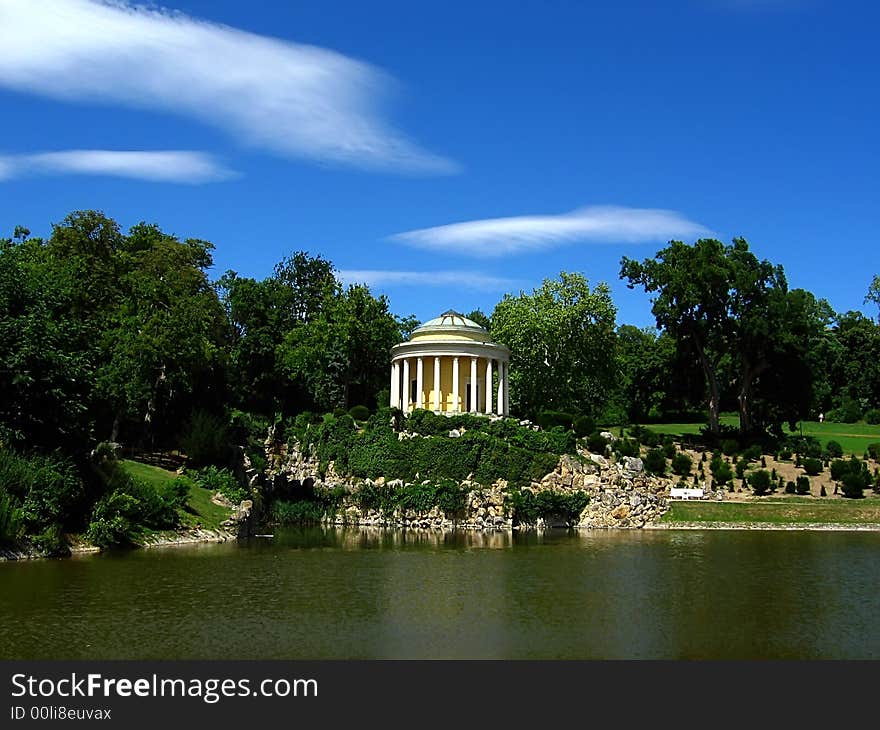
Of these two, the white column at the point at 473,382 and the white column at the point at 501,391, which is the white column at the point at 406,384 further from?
the white column at the point at 501,391

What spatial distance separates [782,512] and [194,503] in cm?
2799

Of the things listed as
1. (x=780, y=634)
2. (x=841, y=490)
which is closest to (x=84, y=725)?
(x=780, y=634)

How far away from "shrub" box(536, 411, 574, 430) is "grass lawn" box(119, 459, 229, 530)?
21221 mm

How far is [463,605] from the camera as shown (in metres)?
22.2

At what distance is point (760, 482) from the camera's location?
164 feet

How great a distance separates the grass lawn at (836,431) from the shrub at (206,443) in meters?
38.5

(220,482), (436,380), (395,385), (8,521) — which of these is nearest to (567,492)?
(436,380)

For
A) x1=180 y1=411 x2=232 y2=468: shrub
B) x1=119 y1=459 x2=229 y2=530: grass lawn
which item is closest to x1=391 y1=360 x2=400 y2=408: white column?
x1=180 y1=411 x2=232 y2=468: shrub

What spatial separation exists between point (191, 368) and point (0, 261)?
62.8 ft

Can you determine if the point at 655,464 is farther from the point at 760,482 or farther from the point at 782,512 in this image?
the point at 782,512

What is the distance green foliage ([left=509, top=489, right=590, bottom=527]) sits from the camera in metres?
47.3

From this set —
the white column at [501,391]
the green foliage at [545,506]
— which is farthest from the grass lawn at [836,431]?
the green foliage at [545,506]

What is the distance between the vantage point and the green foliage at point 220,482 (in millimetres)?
41906

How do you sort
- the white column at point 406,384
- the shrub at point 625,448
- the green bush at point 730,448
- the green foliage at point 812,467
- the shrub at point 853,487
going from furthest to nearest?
the white column at point 406,384, the green bush at point 730,448, the green foliage at point 812,467, the shrub at point 625,448, the shrub at point 853,487
